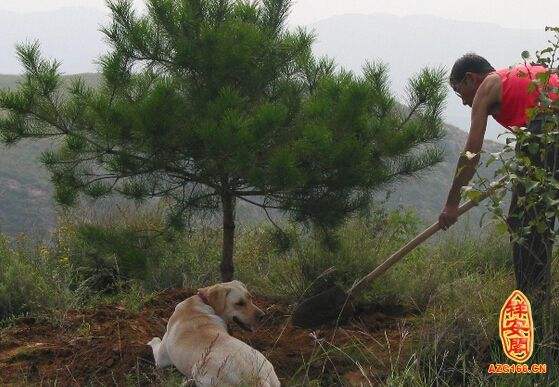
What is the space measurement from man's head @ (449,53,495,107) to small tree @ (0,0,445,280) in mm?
598

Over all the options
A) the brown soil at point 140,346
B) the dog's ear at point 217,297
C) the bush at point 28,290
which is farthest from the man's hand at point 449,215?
A: the bush at point 28,290

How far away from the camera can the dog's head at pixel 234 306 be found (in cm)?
429

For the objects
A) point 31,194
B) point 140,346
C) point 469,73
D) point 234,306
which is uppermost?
point 469,73

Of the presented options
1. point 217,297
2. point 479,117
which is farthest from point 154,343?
point 479,117

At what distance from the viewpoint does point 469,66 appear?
4770 mm

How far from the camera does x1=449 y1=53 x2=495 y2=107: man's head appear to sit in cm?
477

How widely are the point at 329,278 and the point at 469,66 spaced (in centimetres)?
190

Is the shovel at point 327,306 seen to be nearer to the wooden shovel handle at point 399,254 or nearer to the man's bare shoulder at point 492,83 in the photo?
the wooden shovel handle at point 399,254

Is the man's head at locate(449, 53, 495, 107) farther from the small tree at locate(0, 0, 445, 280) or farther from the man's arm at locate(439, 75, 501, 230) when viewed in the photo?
the small tree at locate(0, 0, 445, 280)

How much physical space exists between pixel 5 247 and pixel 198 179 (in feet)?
10.5

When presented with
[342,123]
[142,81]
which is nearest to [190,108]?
[142,81]

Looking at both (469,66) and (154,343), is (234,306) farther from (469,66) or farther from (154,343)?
(469,66)

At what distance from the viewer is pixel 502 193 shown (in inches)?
127

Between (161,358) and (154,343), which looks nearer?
(161,358)
